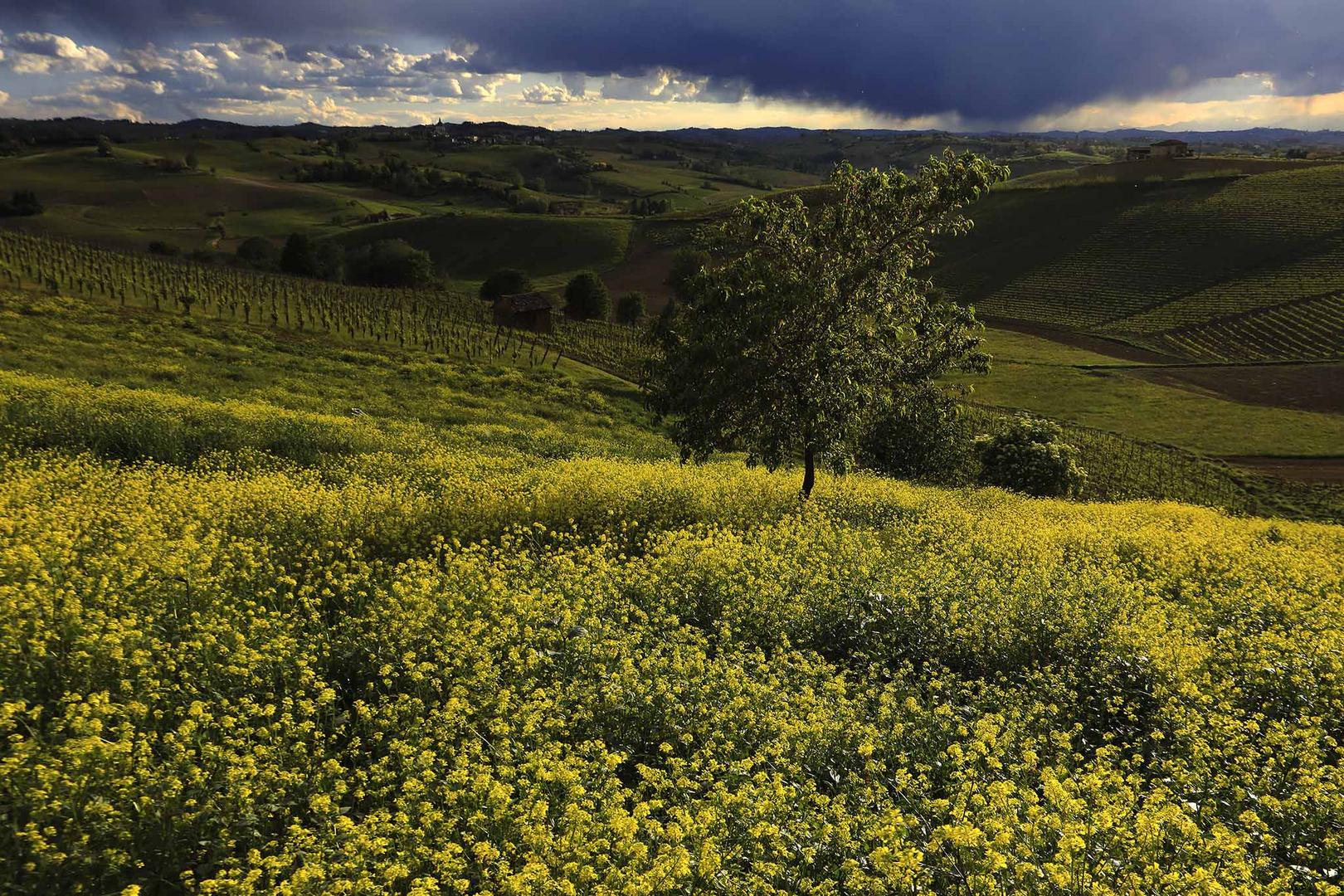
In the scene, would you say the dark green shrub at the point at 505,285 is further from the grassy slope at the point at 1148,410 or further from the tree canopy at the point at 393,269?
the grassy slope at the point at 1148,410

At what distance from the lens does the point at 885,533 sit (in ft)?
53.8

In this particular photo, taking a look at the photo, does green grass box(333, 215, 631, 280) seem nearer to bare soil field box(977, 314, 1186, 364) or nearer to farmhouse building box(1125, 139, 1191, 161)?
bare soil field box(977, 314, 1186, 364)

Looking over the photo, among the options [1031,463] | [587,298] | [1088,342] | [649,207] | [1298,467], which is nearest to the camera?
[1031,463]

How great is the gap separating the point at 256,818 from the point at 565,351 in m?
51.4

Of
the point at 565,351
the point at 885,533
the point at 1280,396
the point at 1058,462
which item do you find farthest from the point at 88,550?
the point at 1280,396

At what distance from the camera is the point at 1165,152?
176 m

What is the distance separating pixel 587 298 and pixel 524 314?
73.3 feet

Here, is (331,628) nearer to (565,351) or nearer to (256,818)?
(256,818)

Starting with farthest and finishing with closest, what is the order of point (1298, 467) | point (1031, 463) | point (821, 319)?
1. point (1298, 467)
2. point (1031, 463)
3. point (821, 319)

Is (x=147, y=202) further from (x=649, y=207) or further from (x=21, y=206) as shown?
(x=649, y=207)

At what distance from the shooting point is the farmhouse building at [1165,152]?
544 ft

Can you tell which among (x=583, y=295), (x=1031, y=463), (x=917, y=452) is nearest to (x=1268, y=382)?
(x=1031, y=463)

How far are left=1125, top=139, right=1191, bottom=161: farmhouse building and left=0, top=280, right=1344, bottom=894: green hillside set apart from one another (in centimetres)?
19008

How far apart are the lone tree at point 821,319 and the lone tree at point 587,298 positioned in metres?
68.4
